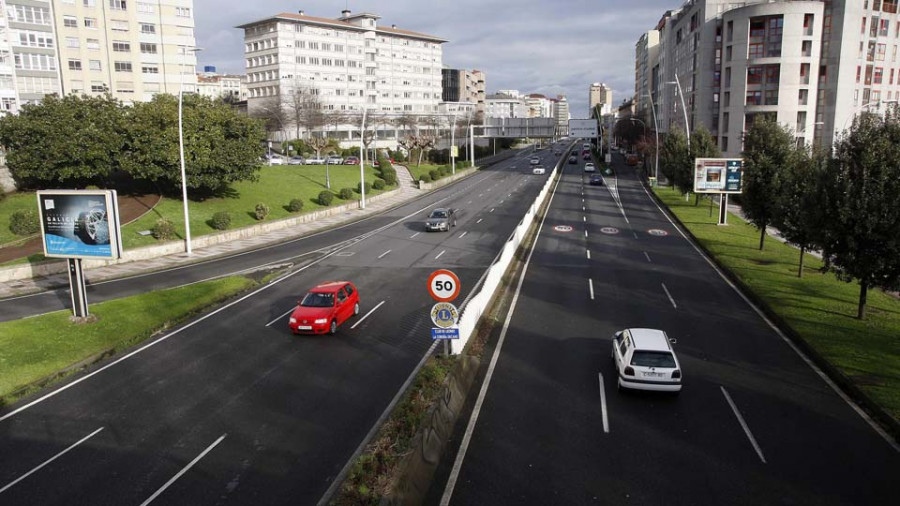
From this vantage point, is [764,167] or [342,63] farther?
[342,63]

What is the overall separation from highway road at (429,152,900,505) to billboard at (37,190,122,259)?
14659mm

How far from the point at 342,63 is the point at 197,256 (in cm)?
8995

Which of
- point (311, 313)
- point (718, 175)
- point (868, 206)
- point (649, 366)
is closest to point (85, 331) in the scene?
point (311, 313)

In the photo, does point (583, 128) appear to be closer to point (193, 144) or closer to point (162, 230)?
point (193, 144)

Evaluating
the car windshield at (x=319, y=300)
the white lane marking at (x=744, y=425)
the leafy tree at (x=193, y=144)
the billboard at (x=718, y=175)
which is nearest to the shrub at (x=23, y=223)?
the leafy tree at (x=193, y=144)

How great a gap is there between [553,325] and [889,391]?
9.80 m

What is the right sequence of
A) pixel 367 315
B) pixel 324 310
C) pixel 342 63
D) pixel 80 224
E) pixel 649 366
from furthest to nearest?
1. pixel 342 63
2. pixel 367 315
3. pixel 80 224
4. pixel 324 310
5. pixel 649 366

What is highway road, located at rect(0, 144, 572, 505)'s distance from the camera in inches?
457

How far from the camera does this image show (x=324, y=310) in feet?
67.8

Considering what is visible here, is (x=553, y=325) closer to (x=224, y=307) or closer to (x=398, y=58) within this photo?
(x=224, y=307)

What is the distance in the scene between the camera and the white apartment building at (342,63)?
4345 inches

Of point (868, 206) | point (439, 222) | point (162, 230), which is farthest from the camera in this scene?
point (439, 222)

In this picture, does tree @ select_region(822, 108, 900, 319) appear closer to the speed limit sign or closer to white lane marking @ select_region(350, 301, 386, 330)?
the speed limit sign

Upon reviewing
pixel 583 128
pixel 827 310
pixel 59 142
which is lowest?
pixel 827 310
